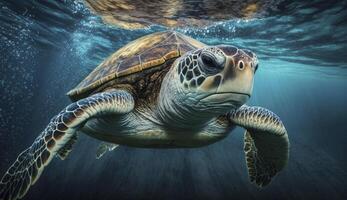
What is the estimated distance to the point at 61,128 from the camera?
2.67 m

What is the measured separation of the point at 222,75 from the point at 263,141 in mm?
2025

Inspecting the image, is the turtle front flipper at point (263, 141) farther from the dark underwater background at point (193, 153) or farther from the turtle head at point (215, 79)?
the dark underwater background at point (193, 153)

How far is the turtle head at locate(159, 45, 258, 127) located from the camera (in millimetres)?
2229

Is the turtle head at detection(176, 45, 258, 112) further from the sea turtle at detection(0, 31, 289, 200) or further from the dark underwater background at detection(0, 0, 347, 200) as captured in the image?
the dark underwater background at detection(0, 0, 347, 200)

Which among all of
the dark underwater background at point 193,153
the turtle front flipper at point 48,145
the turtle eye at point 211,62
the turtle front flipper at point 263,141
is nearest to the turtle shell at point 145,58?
the turtle front flipper at point 48,145

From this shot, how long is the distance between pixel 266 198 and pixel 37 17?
1306 cm

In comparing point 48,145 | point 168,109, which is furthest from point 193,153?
point 48,145

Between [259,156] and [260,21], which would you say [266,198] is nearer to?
[259,156]

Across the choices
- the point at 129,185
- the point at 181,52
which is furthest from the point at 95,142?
the point at 181,52

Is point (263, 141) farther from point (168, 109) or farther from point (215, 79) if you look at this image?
point (215, 79)

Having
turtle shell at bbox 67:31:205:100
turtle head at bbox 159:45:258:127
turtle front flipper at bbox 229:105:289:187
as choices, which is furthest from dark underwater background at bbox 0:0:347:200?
turtle head at bbox 159:45:258:127

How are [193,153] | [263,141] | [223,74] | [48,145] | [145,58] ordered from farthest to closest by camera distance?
[193,153]
[263,141]
[145,58]
[48,145]
[223,74]

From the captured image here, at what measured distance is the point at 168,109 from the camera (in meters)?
3.13

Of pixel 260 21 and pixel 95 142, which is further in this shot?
pixel 95 142
